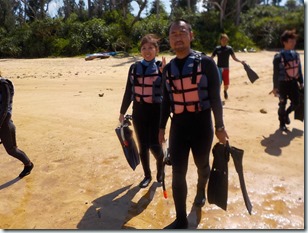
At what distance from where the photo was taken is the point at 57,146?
5.59m

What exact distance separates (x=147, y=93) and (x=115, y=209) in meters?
1.28

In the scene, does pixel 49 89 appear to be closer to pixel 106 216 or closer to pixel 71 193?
pixel 71 193

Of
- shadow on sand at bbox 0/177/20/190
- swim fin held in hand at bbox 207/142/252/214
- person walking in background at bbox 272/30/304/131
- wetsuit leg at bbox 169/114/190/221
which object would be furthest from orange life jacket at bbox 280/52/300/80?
shadow on sand at bbox 0/177/20/190

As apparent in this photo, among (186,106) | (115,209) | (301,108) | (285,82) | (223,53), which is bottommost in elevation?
(115,209)

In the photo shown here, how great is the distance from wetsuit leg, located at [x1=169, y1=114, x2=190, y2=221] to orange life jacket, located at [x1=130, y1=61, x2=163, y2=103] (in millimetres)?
692

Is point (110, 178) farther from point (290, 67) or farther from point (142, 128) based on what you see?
point (290, 67)

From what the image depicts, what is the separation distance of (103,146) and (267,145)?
102 inches

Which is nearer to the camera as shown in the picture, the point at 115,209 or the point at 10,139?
the point at 115,209

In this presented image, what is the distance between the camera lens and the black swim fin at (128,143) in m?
4.10

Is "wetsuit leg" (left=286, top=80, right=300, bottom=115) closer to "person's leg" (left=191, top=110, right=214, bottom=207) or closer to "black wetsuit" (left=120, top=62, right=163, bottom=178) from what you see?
"black wetsuit" (left=120, top=62, right=163, bottom=178)

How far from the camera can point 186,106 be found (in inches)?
120

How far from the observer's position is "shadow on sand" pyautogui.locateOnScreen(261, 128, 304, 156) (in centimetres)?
527

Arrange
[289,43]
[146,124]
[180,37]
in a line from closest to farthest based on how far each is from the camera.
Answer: [180,37] < [146,124] < [289,43]

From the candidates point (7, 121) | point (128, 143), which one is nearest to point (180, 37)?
point (128, 143)
